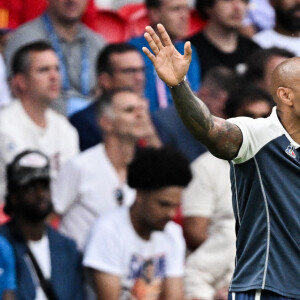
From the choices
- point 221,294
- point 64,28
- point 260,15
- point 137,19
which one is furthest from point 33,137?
point 260,15

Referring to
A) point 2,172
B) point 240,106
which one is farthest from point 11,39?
point 240,106

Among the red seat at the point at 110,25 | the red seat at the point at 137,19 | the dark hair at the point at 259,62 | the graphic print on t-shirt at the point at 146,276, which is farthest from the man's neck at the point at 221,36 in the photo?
the graphic print on t-shirt at the point at 146,276

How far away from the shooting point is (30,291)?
21.4 feet

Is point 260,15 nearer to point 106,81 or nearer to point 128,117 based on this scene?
point 106,81

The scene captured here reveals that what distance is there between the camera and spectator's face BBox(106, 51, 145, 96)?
8.37 m

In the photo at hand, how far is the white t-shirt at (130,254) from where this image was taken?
6.98 m

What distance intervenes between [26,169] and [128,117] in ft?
3.95

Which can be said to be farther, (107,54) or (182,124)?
(107,54)

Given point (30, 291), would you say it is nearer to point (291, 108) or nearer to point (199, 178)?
point (199, 178)

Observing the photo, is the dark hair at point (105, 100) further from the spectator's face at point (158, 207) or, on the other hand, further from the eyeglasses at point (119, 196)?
the spectator's face at point (158, 207)

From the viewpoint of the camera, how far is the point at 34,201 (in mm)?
6855

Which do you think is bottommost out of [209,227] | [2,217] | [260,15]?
[209,227]

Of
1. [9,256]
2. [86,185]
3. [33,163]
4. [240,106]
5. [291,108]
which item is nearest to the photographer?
[291,108]

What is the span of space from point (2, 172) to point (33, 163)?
1.63 feet
